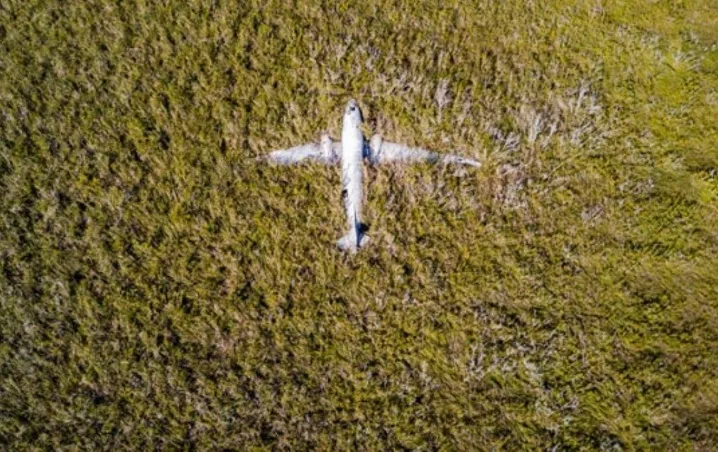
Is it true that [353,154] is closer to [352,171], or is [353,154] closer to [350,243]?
[352,171]

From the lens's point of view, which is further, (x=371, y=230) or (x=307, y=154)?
(x=307, y=154)

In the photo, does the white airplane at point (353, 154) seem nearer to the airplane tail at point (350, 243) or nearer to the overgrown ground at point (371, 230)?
the overgrown ground at point (371, 230)

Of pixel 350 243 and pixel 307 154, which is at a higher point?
pixel 307 154

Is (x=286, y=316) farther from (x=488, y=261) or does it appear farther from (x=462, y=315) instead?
(x=488, y=261)

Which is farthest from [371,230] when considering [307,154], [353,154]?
[307,154]

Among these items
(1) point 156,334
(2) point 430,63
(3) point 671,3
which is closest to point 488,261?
(2) point 430,63

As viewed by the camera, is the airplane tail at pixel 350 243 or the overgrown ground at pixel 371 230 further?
the airplane tail at pixel 350 243

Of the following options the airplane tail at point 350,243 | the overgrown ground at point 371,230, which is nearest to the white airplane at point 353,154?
the overgrown ground at point 371,230

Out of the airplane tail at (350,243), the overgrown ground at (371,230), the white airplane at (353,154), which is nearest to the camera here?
the overgrown ground at (371,230)

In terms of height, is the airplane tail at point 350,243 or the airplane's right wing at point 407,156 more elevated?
the airplane's right wing at point 407,156
